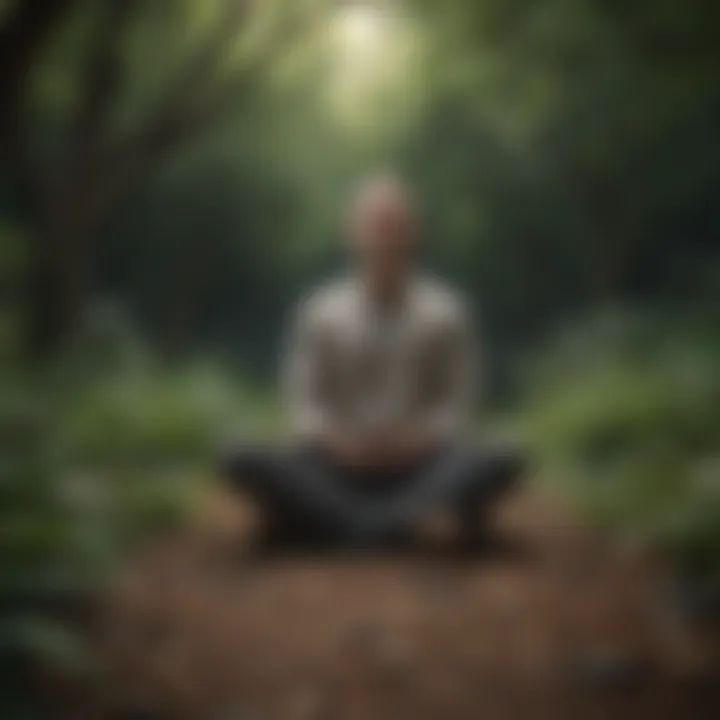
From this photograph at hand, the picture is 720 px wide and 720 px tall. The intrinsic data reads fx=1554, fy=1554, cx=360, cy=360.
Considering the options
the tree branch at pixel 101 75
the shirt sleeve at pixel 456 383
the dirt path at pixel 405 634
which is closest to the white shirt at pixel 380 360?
the shirt sleeve at pixel 456 383

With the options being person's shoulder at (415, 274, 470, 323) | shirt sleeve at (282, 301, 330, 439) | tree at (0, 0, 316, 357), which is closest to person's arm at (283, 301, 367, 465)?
shirt sleeve at (282, 301, 330, 439)

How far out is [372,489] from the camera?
157 centimetres

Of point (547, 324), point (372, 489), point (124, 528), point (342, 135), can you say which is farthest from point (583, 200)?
point (124, 528)

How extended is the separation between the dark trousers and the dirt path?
0.03 metres

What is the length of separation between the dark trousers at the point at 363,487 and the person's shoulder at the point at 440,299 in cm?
14

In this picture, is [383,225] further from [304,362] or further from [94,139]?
[94,139]

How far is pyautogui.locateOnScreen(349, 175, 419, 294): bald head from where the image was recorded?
156 centimetres

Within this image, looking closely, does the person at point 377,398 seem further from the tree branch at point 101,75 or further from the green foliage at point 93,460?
the tree branch at point 101,75

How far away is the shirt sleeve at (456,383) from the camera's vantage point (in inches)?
61.7

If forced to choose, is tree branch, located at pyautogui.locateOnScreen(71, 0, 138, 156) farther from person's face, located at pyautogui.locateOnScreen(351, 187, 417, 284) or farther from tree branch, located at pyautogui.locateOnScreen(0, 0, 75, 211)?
person's face, located at pyautogui.locateOnScreen(351, 187, 417, 284)

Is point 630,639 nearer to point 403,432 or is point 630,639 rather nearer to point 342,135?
point 403,432

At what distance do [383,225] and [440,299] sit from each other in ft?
0.31

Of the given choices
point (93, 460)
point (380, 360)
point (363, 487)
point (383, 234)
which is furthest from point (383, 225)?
point (93, 460)

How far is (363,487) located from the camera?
5.15ft
